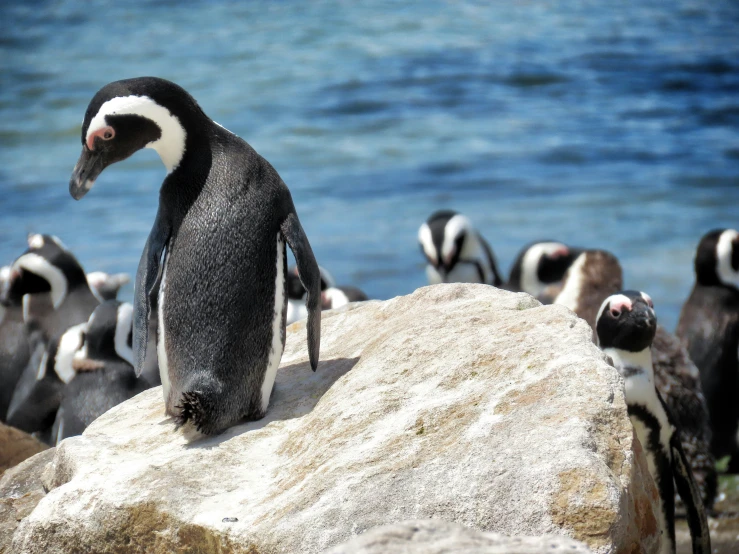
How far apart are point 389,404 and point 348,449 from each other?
7.1 inches

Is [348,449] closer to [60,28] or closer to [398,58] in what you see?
[398,58]

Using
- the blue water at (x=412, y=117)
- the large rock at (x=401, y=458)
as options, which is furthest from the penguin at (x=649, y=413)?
the blue water at (x=412, y=117)

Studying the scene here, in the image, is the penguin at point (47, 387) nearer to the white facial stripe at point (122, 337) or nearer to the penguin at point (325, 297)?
the white facial stripe at point (122, 337)

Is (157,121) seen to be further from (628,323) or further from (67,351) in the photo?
(67,351)

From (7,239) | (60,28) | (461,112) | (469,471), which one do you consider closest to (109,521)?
(469,471)

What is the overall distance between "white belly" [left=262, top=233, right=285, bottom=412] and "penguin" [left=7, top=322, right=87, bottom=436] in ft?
7.13

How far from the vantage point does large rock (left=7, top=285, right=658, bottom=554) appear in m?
2.30

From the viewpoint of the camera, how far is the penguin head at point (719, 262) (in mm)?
6086

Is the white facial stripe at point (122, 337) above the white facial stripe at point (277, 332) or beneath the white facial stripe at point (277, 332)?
beneath

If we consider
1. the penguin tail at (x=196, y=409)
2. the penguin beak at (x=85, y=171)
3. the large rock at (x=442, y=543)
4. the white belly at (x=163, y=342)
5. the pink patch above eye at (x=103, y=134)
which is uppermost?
the pink patch above eye at (x=103, y=134)

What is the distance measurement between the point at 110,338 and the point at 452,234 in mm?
3270

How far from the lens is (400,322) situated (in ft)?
10.7

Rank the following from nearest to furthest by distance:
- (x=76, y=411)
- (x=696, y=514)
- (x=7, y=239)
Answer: (x=696, y=514) → (x=76, y=411) → (x=7, y=239)

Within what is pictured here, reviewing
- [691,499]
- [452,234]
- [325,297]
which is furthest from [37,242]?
[691,499]
